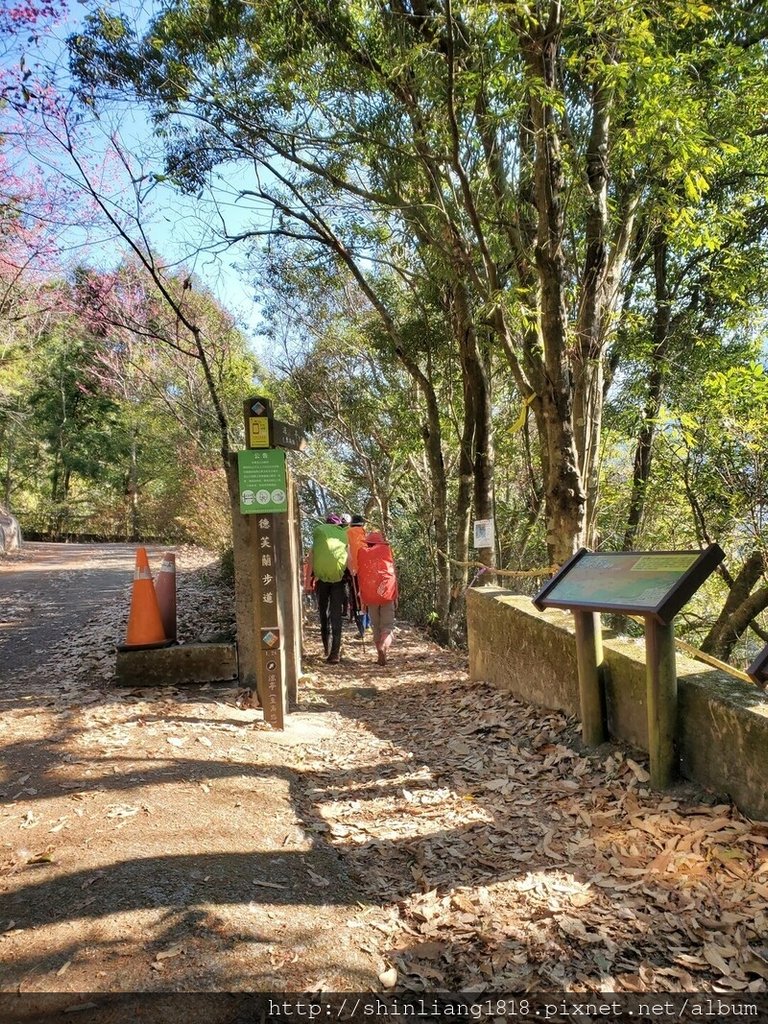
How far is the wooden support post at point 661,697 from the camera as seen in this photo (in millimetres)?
3785

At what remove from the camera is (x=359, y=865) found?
148 inches

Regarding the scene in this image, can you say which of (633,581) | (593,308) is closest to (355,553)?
(593,308)

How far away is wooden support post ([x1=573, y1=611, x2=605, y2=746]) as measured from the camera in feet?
14.9

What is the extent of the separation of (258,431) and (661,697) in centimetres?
385

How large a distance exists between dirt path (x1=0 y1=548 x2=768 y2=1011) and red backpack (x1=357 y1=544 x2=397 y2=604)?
2.95m

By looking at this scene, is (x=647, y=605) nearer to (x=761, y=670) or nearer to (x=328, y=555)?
(x=761, y=670)

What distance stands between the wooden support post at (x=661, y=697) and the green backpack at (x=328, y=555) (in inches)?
198

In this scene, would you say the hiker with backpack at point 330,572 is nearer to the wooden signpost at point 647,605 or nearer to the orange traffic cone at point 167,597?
the orange traffic cone at point 167,597

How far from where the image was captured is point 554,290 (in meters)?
6.80

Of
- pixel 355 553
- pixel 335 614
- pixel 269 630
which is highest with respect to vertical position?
pixel 355 553

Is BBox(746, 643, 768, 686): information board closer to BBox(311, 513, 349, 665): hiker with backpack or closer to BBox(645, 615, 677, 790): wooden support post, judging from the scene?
BBox(645, 615, 677, 790): wooden support post

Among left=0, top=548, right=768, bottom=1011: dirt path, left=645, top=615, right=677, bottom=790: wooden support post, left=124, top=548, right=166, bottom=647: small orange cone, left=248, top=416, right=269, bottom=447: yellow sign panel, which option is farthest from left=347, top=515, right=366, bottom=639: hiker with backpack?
left=645, top=615, right=677, bottom=790: wooden support post

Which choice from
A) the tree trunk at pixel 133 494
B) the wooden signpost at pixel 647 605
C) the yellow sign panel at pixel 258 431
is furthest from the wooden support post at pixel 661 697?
the tree trunk at pixel 133 494

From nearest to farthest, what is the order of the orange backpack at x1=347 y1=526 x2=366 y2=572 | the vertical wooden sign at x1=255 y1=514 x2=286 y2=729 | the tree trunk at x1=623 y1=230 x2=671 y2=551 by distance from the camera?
the vertical wooden sign at x1=255 y1=514 x2=286 y2=729, the orange backpack at x1=347 y1=526 x2=366 y2=572, the tree trunk at x1=623 y1=230 x2=671 y2=551
